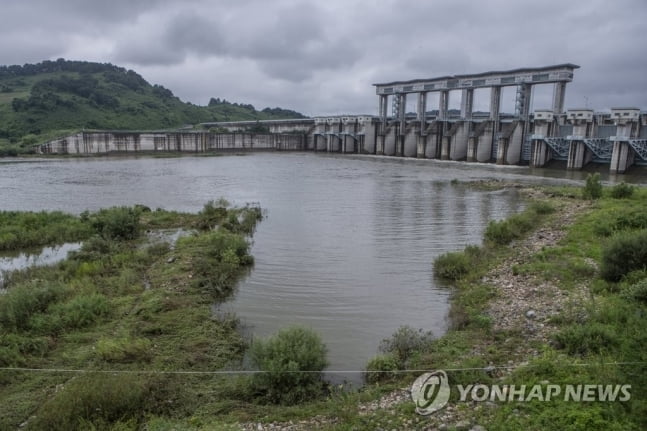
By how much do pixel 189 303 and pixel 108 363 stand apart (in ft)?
10.7

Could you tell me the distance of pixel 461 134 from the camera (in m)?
64.7

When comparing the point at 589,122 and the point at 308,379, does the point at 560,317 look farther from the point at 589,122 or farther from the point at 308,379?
the point at 589,122

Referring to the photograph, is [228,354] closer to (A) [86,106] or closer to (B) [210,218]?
(B) [210,218]

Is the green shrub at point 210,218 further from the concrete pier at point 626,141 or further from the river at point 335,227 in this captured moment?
the concrete pier at point 626,141

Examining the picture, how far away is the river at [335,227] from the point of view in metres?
11.4

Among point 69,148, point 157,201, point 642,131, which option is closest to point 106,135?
point 69,148

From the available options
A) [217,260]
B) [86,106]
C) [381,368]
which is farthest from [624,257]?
[86,106]

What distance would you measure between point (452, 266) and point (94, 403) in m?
10.7

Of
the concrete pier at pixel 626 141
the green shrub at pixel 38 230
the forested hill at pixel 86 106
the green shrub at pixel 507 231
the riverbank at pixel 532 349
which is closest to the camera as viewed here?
the riverbank at pixel 532 349

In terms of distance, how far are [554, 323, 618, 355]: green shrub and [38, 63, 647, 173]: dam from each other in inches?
1684

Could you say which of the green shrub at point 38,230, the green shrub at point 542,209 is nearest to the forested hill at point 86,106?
the green shrub at point 38,230

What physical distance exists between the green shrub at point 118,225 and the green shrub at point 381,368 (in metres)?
14.1

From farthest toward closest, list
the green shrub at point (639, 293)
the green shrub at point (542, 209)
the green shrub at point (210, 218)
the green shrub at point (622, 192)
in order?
1. the green shrub at point (622, 192)
2. the green shrub at point (542, 209)
3. the green shrub at point (210, 218)
4. the green shrub at point (639, 293)

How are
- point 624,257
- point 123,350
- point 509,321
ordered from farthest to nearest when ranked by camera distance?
point 624,257 → point 509,321 → point 123,350
